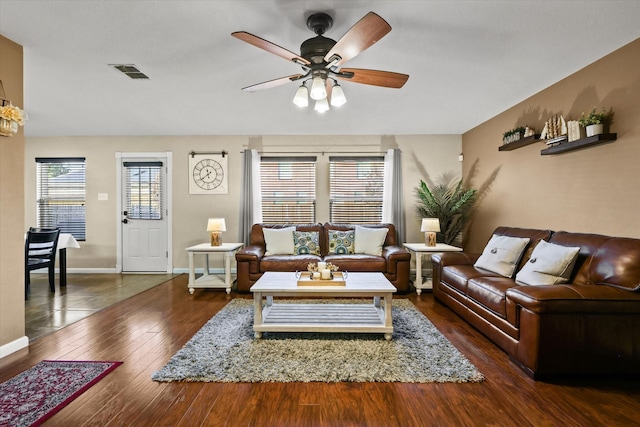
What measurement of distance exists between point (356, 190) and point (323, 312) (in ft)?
9.51

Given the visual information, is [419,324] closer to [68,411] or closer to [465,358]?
[465,358]

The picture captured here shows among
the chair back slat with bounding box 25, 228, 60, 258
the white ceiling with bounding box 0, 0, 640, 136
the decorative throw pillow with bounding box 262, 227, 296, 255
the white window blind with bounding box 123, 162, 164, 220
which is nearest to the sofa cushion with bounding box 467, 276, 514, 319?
the white ceiling with bounding box 0, 0, 640, 136

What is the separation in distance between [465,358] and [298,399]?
133 cm

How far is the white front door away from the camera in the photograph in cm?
582

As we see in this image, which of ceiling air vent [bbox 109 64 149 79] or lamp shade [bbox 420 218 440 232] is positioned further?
lamp shade [bbox 420 218 440 232]

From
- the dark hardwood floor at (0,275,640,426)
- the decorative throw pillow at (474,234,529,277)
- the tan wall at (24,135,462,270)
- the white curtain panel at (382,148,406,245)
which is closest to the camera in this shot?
the dark hardwood floor at (0,275,640,426)

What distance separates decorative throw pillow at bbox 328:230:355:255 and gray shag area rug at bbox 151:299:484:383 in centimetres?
190

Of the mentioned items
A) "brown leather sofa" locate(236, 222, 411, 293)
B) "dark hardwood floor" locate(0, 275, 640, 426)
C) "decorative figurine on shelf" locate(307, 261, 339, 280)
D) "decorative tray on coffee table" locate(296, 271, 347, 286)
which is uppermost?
"decorative figurine on shelf" locate(307, 261, 339, 280)

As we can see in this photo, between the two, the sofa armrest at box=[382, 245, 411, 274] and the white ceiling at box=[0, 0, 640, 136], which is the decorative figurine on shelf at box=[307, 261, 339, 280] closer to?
the sofa armrest at box=[382, 245, 411, 274]

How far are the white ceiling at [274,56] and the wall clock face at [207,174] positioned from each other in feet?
3.72

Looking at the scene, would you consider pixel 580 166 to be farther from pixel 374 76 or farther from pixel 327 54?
pixel 327 54

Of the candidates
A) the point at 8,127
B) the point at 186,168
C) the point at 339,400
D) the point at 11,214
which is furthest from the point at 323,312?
the point at 186,168

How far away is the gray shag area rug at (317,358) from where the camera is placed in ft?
7.25

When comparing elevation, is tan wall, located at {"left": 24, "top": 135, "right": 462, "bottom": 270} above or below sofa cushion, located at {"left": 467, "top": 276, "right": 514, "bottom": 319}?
above
